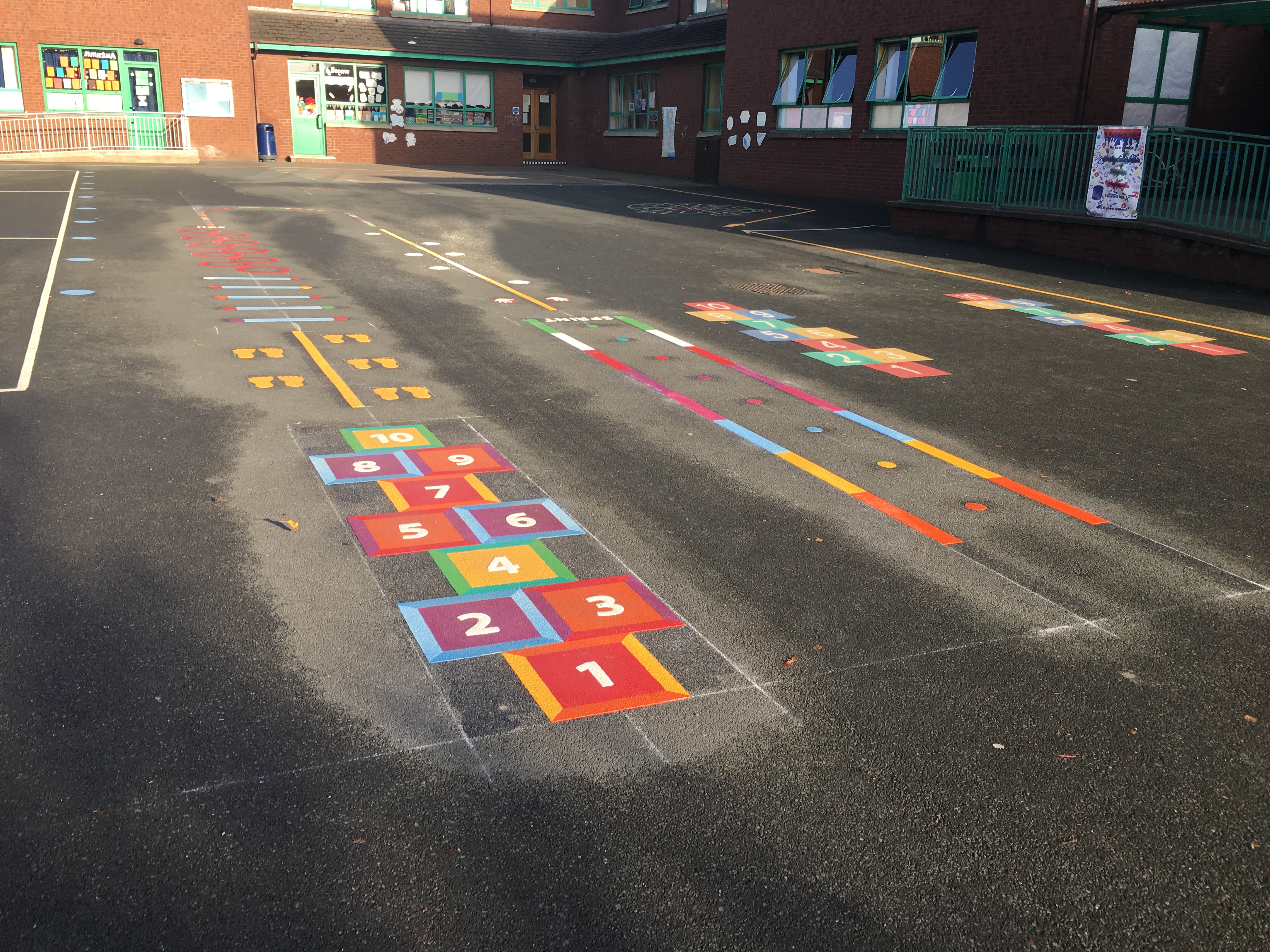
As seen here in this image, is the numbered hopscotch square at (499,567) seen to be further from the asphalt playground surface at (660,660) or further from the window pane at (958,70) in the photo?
the window pane at (958,70)

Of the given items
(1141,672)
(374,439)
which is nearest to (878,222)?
(374,439)

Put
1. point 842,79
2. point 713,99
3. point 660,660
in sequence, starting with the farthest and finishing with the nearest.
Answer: point 713,99
point 842,79
point 660,660

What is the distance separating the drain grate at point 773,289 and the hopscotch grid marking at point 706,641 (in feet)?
26.7

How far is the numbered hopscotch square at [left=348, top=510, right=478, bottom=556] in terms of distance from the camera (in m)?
5.23

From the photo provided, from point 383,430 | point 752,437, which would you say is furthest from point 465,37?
point 752,437

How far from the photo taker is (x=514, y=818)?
3236 mm

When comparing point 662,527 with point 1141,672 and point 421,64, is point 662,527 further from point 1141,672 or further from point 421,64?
point 421,64

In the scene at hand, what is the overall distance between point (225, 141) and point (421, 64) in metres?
7.76

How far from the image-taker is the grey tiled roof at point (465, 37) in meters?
35.7

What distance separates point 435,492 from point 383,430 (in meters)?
1.35

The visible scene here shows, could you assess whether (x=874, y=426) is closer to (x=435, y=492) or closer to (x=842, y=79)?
(x=435, y=492)

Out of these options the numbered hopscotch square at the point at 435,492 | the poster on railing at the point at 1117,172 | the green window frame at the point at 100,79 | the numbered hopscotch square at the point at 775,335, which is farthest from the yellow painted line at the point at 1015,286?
the green window frame at the point at 100,79

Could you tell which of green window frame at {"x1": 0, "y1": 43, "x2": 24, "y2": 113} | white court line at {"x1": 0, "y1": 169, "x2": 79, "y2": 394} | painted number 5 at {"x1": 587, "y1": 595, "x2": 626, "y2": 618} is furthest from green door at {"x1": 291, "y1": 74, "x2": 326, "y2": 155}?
painted number 5 at {"x1": 587, "y1": 595, "x2": 626, "y2": 618}

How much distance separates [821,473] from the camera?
6.58m
